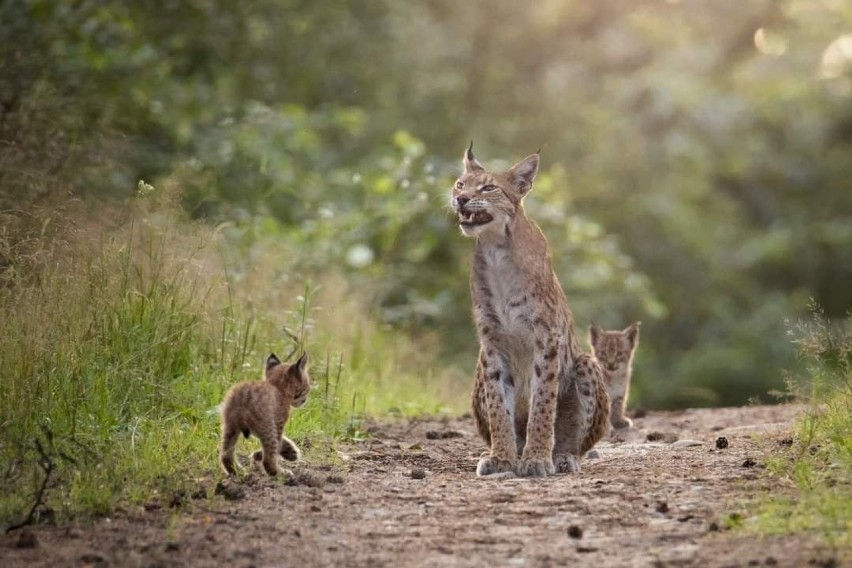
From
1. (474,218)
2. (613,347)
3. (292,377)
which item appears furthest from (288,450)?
(613,347)

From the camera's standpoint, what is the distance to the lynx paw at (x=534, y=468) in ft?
27.2

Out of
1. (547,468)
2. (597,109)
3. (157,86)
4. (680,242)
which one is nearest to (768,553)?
(547,468)

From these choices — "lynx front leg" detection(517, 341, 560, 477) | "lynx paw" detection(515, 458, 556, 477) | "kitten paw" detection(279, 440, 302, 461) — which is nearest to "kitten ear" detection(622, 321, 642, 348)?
"lynx front leg" detection(517, 341, 560, 477)

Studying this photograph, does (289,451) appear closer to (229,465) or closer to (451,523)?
(229,465)

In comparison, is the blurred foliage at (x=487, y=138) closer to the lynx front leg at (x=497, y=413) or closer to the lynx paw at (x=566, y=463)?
the lynx front leg at (x=497, y=413)

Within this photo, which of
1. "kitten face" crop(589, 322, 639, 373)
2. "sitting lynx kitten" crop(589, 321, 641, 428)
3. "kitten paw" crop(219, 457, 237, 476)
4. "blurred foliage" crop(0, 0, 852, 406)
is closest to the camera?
"kitten paw" crop(219, 457, 237, 476)

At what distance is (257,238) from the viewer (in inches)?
533

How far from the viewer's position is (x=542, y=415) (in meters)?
8.47

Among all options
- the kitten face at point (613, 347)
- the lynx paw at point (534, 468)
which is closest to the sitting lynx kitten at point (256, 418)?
the lynx paw at point (534, 468)

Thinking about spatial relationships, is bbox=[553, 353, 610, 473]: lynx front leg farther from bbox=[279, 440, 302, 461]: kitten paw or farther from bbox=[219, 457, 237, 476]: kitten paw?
bbox=[219, 457, 237, 476]: kitten paw

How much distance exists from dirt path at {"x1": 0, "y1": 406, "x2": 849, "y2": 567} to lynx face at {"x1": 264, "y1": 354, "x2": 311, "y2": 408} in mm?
445

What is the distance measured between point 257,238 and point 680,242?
1667 cm

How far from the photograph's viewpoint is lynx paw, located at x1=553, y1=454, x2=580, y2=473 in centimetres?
851

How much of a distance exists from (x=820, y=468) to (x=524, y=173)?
110 inches
